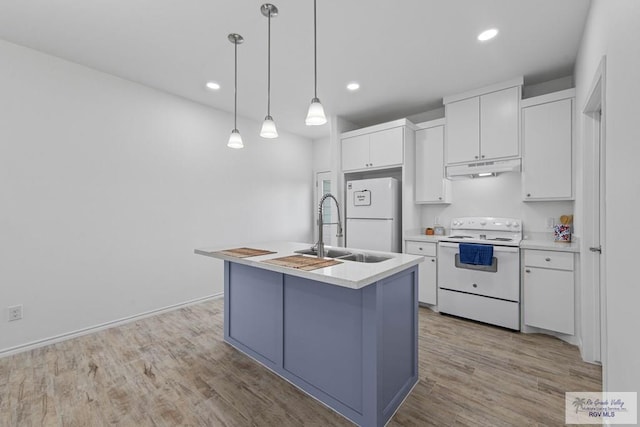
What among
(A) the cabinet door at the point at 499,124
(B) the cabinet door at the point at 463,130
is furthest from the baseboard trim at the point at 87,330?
(A) the cabinet door at the point at 499,124

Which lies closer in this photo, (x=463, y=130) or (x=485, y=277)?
(x=485, y=277)

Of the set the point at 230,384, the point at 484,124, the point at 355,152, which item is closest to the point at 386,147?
the point at 355,152

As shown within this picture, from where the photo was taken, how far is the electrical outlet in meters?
2.40

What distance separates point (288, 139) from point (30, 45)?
327cm

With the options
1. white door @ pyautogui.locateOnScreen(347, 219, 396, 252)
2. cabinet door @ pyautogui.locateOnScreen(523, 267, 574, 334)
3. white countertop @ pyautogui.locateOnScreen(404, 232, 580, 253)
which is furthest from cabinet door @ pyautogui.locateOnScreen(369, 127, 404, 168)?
cabinet door @ pyautogui.locateOnScreen(523, 267, 574, 334)

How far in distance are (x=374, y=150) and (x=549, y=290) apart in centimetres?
247

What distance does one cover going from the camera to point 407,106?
385 cm

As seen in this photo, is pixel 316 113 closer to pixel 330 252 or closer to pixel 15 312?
pixel 330 252

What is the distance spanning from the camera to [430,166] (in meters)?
3.66

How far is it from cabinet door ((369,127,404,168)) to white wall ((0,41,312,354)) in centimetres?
194

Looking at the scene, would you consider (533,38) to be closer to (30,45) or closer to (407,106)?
(407,106)

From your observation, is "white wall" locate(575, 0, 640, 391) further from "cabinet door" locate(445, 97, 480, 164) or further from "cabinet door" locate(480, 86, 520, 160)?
"cabinet door" locate(445, 97, 480, 164)

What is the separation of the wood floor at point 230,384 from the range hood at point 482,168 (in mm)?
1716

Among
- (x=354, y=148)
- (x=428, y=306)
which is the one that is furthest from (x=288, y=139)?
(x=428, y=306)
